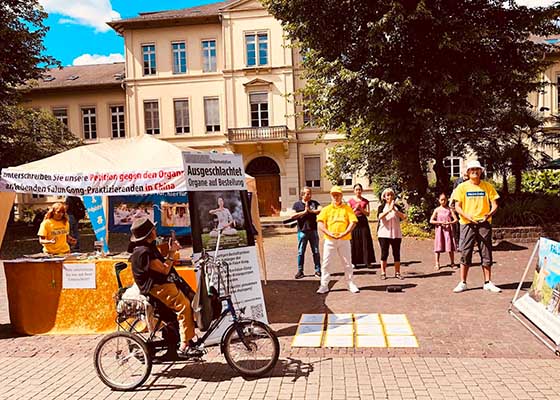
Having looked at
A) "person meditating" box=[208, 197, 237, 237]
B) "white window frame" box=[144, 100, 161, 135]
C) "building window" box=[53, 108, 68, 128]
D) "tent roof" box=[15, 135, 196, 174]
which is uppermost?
"building window" box=[53, 108, 68, 128]

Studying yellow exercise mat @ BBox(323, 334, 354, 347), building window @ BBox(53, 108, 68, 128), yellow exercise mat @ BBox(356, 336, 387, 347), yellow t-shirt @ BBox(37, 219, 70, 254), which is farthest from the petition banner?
building window @ BBox(53, 108, 68, 128)

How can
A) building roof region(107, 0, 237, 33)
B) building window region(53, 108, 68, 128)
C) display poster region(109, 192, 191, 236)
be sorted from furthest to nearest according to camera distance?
building window region(53, 108, 68, 128)
building roof region(107, 0, 237, 33)
display poster region(109, 192, 191, 236)

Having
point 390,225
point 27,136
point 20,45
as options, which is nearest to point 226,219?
point 390,225

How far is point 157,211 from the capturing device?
41.7 ft

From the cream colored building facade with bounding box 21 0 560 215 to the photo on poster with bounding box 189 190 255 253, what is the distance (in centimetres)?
2685

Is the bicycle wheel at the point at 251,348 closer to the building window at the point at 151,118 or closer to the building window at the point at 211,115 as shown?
the building window at the point at 211,115

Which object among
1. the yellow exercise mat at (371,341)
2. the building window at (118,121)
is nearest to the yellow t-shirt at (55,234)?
the yellow exercise mat at (371,341)

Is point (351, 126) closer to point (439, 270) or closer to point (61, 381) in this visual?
point (439, 270)

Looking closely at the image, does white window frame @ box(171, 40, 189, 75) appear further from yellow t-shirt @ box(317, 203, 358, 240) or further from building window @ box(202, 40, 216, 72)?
yellow t-shirt @ box(317, 203, 358, 240)

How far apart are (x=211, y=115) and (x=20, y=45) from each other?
1554 centimetres

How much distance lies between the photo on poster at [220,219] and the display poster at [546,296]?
12.4 feet

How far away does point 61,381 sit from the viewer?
5594 millimetres

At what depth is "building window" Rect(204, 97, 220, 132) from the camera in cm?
3603

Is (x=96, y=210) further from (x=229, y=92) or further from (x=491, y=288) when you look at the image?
(x=229, y=92)
